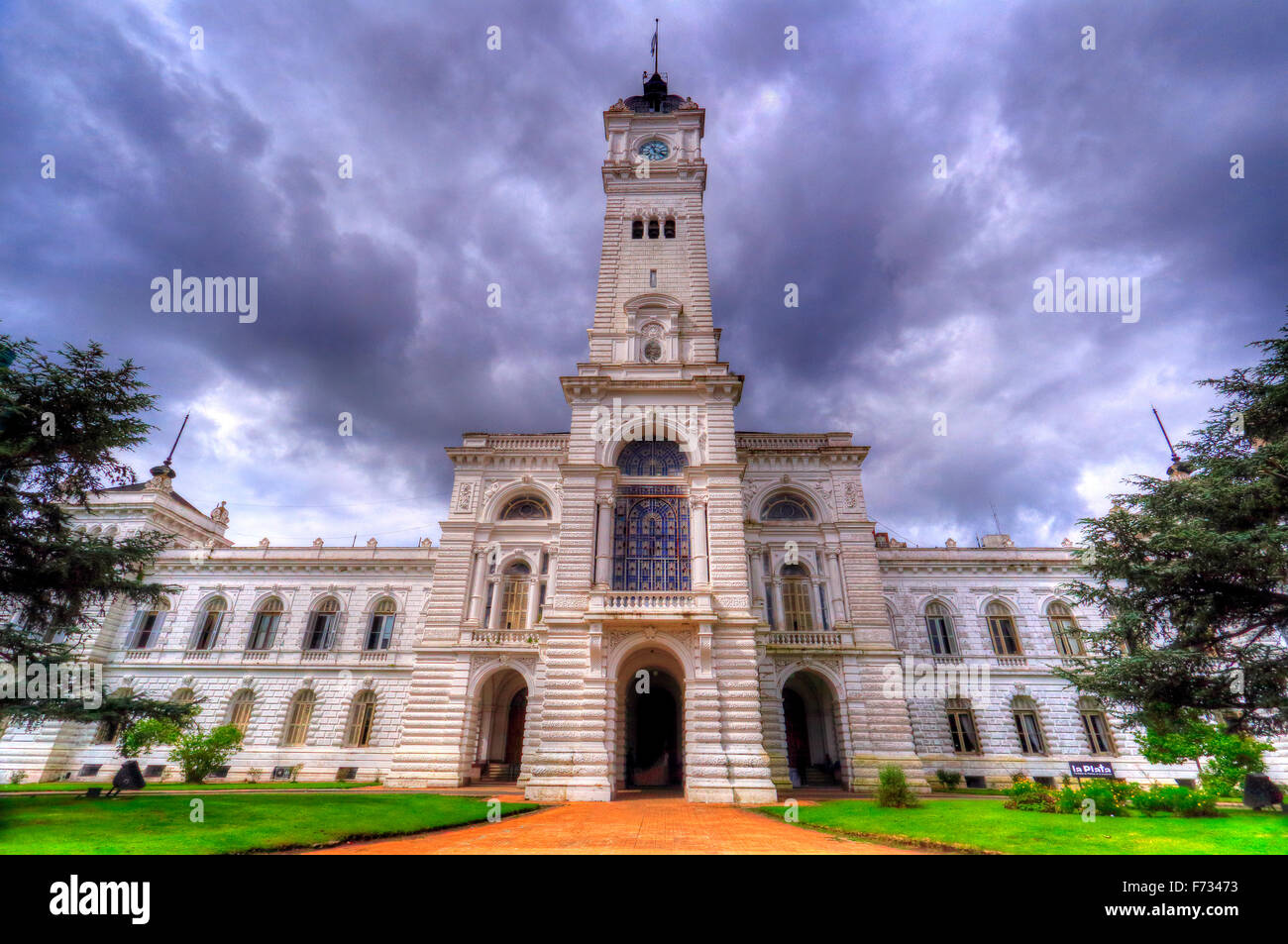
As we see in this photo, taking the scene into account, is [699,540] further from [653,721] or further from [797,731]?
[797,731]

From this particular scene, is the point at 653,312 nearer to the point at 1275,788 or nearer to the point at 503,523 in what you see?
the point at 503,523

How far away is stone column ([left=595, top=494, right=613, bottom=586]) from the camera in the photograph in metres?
21.5

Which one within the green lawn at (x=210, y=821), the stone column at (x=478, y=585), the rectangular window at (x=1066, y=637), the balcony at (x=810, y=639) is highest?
the stone column at (x=478, y=585)

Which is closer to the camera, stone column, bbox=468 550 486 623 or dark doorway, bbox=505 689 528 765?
stone column, bbox=468 550 486 623

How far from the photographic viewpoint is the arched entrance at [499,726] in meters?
25.0

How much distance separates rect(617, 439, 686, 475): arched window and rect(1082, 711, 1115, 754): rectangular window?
78.6 feet

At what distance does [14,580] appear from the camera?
13.4 m

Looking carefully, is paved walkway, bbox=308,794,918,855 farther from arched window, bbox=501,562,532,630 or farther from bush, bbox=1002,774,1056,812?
arched window, bbox=501,562,532,630

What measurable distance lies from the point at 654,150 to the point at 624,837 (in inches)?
1334

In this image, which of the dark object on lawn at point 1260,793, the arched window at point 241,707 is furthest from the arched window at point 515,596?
the dark object on lawn at point 1260,793

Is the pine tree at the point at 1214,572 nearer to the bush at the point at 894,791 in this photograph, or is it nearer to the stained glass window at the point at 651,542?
the bush at the point at 894,791

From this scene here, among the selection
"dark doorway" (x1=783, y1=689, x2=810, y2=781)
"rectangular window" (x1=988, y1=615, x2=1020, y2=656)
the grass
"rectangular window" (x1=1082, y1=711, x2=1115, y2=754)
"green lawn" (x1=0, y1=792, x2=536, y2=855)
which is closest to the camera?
"green lawn" (x1=0, y1=792, x2=536, y2=855)

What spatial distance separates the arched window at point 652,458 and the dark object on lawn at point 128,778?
18370 millimetres

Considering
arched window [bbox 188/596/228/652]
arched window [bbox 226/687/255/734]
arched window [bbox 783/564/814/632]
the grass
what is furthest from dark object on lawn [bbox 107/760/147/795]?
arched window [bbox 783/564/814/632]
